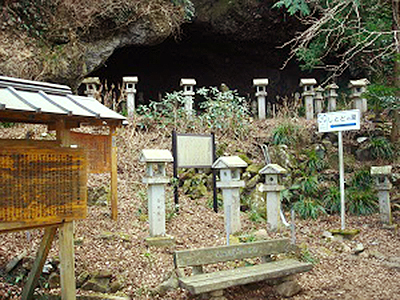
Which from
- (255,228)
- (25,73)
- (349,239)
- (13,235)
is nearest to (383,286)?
(349,239)

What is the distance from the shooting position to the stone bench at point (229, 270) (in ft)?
11.6

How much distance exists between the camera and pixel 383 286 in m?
4.48

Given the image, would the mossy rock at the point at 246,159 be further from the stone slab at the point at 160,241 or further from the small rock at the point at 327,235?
the stone slab at the point at 160,241

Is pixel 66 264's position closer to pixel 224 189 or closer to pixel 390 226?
pixel 224 189

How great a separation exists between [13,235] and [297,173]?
6.18m

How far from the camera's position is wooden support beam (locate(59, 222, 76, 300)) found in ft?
11.0

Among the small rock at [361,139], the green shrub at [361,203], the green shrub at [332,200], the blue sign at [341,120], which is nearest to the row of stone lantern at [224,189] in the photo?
the blue sign at [341,120]

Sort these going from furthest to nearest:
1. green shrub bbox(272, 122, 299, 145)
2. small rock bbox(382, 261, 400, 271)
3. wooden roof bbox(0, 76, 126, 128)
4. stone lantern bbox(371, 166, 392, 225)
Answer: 1. green shrub bbox(272, 122, 299, 145)
2. stone lantern bbox(371, 166, 392, 225)
3. small rock bbox(382, 261, 400, 271)
4. wooden roof bbox(0, 76, 126, 128)

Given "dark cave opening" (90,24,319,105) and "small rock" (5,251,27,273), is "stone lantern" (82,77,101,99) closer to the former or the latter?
"dark cave opening" (90,24,319,105)

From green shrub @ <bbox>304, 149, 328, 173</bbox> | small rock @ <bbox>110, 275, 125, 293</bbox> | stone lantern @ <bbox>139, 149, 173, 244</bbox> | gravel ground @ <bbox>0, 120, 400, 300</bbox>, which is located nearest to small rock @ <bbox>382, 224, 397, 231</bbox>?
gravel ground @ <bbox>0, 120, 400, 300</bbox>

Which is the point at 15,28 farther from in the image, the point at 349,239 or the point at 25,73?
the point at 349,239

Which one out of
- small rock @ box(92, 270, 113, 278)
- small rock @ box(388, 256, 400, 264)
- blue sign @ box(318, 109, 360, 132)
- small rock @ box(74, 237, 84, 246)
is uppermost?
blue sign @ box(318, 109, 360, 132)

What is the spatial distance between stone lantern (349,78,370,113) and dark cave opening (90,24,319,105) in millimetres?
4507

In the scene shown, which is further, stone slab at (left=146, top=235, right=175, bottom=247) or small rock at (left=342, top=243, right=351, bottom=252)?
small rock at (left=342, top=243, right=351, bottom=252)
